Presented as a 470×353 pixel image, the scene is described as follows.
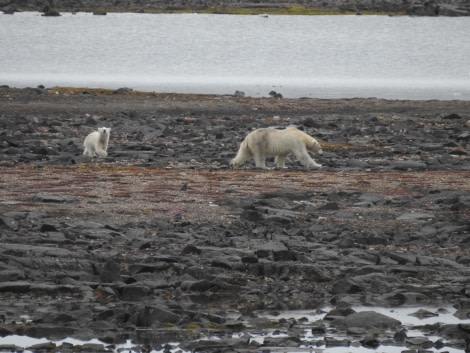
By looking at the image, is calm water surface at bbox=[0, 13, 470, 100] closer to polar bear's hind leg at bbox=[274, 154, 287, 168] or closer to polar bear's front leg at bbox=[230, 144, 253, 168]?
polar bear's hind leg at bbox=[274, 154, 287, 168]

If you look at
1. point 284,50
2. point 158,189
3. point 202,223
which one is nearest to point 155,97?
point 158,189

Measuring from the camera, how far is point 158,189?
18.4 metres

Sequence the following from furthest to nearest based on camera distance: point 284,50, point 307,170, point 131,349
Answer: point 284,50
point 307,170
point 131,349

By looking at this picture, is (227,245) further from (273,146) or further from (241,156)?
(241,156)

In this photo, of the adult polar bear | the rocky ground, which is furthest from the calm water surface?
the adult polar bear

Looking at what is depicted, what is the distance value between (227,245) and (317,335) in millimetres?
3706

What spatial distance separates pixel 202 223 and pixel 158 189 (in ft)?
10.7

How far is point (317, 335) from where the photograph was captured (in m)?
10.2

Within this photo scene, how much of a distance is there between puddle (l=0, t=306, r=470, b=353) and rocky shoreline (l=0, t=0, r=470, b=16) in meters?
98.3

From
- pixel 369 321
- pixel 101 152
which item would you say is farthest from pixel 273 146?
pixel 369 321

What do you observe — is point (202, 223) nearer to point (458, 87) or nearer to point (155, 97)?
point (155, 97)

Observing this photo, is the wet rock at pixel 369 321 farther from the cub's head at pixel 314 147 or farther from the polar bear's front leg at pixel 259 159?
the cub's head at pixel 314 147

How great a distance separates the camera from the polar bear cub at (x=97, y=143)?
23188mm

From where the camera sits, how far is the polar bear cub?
23.2 m
